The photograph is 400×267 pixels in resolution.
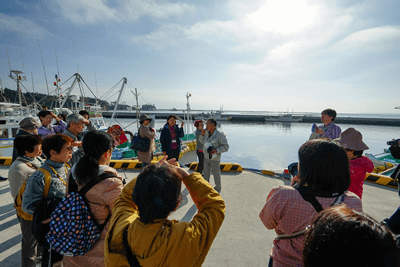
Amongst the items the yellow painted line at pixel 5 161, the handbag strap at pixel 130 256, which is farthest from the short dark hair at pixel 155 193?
the yellow painted line at pixel 5 161

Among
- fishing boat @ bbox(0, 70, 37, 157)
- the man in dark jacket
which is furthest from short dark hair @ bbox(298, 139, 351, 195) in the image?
fishing boat @ bbox(0, 70, 37, 157)

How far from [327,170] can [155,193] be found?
3.45ft

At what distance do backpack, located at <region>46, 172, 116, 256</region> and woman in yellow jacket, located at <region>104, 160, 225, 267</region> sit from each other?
434 mm

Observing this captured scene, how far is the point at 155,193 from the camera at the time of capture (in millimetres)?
921

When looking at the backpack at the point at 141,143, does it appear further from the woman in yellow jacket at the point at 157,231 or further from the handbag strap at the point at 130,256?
the handbag strap at the point at 130,256

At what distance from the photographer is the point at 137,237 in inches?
34.5

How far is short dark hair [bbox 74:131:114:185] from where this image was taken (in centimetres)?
132

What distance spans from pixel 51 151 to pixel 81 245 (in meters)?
0.99

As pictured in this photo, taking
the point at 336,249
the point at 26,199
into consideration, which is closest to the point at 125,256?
the point at 336,249

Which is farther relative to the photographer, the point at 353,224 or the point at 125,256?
the point at 125,256

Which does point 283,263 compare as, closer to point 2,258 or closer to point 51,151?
point 51,151

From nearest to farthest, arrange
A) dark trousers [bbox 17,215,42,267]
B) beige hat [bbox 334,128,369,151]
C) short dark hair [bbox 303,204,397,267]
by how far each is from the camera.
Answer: short dark hair [bbox 303,204,397,267] < dark trousers [bbox 17,215,42,267] < beige hat [bbox 334,128,369,151]

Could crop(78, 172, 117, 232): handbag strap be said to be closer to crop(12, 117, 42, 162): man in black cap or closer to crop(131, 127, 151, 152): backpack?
crop(12, 117, 42, 162): man in black cap

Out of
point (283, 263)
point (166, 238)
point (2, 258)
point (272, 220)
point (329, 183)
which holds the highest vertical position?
point (329, 183)
